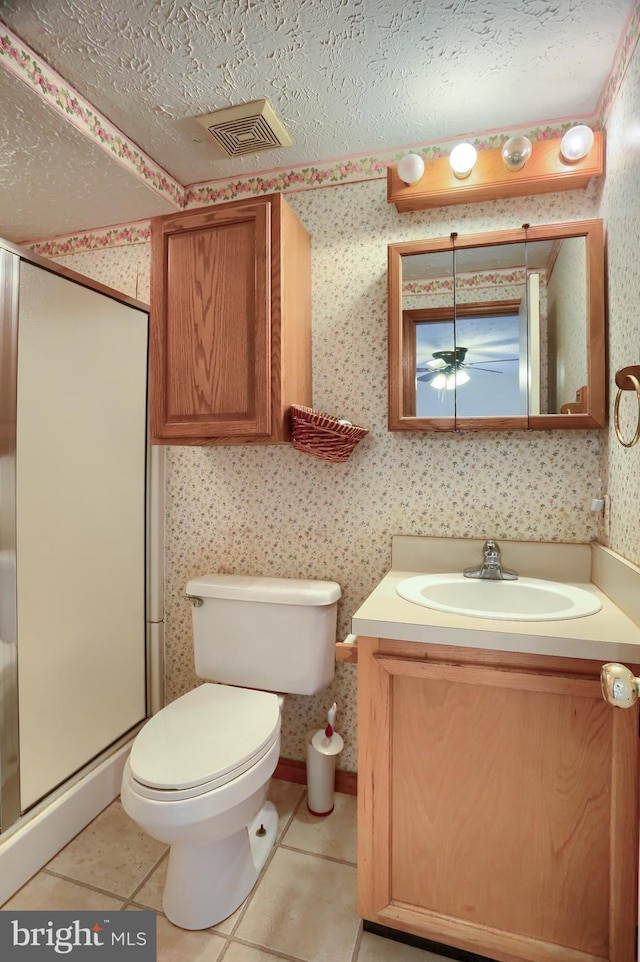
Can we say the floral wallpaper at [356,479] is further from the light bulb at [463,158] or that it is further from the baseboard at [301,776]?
the light bulb at [463,158]

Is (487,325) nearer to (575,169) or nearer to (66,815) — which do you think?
(575,169)

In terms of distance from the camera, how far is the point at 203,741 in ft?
4.14

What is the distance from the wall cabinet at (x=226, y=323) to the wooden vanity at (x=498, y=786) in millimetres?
746

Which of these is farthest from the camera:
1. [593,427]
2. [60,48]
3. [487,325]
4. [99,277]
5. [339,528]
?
[99,277]

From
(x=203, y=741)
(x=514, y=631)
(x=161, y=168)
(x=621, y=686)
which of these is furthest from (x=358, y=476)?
(x=161, y=168)

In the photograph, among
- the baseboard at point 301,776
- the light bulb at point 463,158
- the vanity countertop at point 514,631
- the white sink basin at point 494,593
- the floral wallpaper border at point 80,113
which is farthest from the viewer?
the baseboard at point 301,776

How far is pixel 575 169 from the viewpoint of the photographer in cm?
140

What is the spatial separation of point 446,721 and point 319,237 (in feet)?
5.22

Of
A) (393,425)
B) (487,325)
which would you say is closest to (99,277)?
(393,425)

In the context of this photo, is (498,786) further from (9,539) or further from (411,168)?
(411,168)

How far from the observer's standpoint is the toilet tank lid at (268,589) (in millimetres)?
1567

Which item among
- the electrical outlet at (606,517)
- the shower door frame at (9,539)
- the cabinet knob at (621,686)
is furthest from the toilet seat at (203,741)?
the electrical outlet at (606,517)

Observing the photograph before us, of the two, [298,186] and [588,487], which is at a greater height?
[298,186]

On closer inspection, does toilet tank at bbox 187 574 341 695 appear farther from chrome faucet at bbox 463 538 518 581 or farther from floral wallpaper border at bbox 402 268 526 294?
floral wallpaper border at bbox 402 268 526 294
